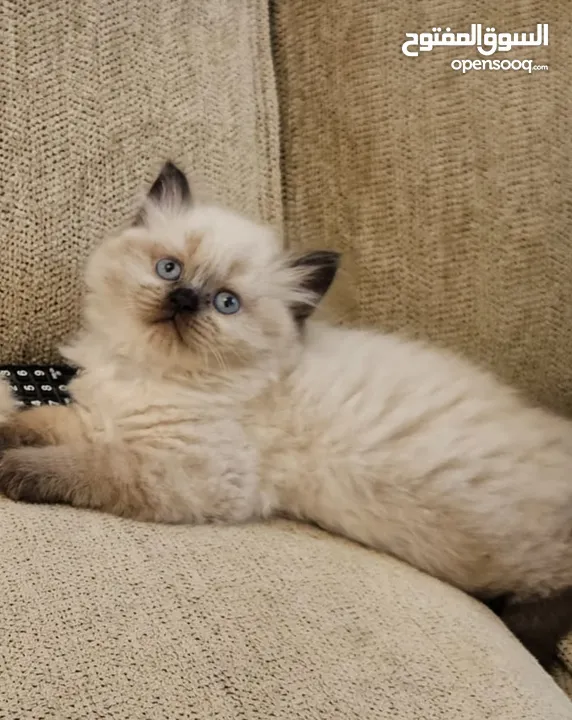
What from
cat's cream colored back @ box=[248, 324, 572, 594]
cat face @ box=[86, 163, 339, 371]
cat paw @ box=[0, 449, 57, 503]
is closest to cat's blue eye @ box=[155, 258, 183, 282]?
cat face @ box=[86, 163, 339, 371]

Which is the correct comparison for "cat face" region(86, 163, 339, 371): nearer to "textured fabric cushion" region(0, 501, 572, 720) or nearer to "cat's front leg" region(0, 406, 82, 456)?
"cat's front leg" region(0, 406, 82, 456)

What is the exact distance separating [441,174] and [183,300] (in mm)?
598

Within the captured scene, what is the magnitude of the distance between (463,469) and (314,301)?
1.19ft

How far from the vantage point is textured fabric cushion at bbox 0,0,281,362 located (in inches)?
50.8

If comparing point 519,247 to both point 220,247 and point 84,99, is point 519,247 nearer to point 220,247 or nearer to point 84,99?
point 220,247

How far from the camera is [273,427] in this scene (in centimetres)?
125

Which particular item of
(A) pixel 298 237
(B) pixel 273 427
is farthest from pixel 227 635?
(A) pixel 298 237

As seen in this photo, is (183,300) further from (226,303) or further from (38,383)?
(38,383)

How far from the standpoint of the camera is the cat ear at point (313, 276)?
1.29 meters

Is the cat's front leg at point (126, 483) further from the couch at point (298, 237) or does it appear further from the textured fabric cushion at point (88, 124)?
the textured fabric cushion at point (88, 124)

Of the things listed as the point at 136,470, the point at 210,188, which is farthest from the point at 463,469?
the point at 210,188

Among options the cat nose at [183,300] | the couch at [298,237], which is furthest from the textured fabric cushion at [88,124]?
the cat nose at [183,300]

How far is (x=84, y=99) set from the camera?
133 cm

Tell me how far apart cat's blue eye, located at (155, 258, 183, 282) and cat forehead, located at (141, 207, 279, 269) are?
15 mm
